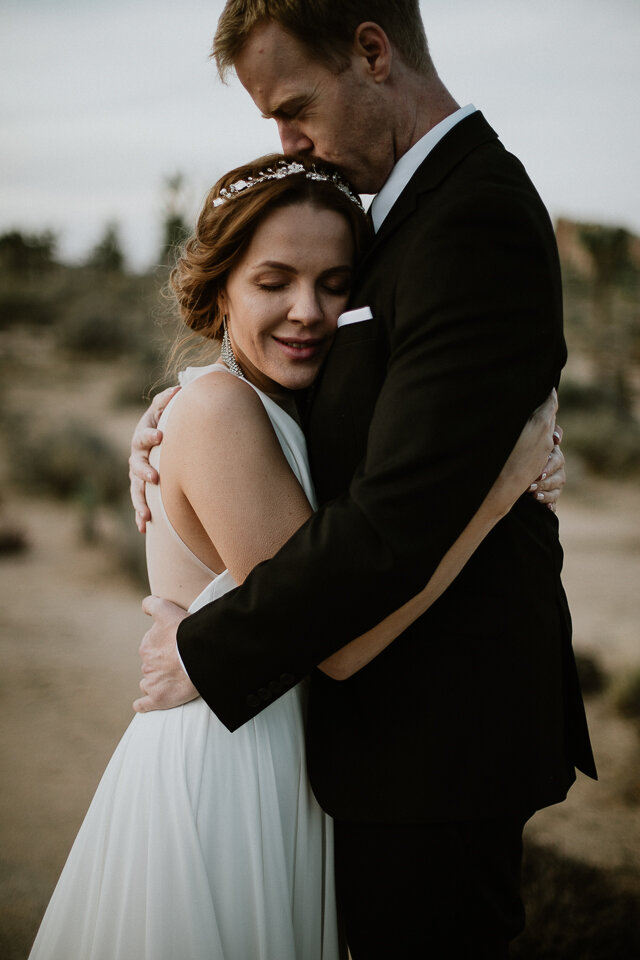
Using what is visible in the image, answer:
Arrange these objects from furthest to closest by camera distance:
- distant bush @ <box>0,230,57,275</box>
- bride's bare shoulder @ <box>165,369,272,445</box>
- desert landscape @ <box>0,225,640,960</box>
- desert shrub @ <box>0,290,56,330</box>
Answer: distant bush @ <box>0,230,57,275</box> → desert shrub @ <box>0,290,56,330</box> → desert landscape @ <box>0,225,640,960</box> → bride's bare shoulder @ <box>165,369,272,445</box>

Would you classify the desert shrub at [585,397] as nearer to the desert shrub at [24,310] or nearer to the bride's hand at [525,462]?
Result: the desert shrub at [24,310]

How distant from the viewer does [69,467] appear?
10.4 m

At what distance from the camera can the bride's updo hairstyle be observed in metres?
1.66

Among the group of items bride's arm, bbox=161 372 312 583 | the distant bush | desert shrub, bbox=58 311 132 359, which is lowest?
bride's arm, bbox=161 372 312 583

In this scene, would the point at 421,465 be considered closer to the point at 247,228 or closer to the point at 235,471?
the point at 235,471

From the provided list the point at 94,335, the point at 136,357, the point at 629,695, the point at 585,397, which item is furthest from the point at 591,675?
the point at 94,335

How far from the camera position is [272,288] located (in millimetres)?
1715

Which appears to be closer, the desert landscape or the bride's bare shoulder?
the bride's bare shoulder

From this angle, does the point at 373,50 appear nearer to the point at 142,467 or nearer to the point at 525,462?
the point at 525,462

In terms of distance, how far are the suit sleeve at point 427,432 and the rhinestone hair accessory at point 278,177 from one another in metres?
0.43

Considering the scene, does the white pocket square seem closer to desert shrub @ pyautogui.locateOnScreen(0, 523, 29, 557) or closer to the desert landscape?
the desert landscape

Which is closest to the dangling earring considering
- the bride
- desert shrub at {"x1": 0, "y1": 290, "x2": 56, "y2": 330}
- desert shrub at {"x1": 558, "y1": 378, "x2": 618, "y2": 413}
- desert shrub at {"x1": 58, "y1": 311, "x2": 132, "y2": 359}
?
Result: the bride

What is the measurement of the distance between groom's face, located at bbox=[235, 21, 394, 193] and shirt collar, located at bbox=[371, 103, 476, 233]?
6cm

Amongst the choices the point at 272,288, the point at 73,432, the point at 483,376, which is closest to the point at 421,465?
the point at 483,376
